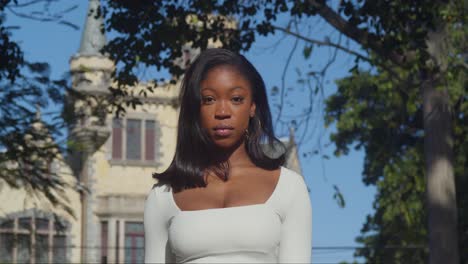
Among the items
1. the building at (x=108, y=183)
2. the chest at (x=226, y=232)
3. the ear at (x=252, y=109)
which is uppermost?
the building at (x=108, y=183)

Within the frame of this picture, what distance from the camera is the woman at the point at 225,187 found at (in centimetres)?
434

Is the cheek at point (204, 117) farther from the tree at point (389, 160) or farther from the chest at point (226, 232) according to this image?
the tree at point (389, 160)

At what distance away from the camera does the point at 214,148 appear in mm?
4523

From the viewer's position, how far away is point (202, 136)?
4.48m

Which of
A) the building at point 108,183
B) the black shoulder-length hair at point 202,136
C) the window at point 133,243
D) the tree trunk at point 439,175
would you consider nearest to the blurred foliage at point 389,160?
the tree trunk at point 439,175

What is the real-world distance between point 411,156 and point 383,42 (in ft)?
60.4

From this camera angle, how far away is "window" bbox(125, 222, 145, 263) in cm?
5003

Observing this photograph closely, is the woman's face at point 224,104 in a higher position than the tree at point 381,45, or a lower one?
lower

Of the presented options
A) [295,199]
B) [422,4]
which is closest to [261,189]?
[295,199]

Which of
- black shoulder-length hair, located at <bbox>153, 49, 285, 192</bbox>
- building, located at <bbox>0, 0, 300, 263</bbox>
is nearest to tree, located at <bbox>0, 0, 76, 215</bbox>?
black shoulder-length hair, located at <bbox>153, 49, 285, 192</bbox>

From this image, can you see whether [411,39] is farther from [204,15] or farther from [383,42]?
[204,15]

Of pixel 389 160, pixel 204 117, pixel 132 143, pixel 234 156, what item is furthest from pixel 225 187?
pixel 132 143

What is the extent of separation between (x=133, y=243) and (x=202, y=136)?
152 feet

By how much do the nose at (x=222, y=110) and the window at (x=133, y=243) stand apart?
45.6m
